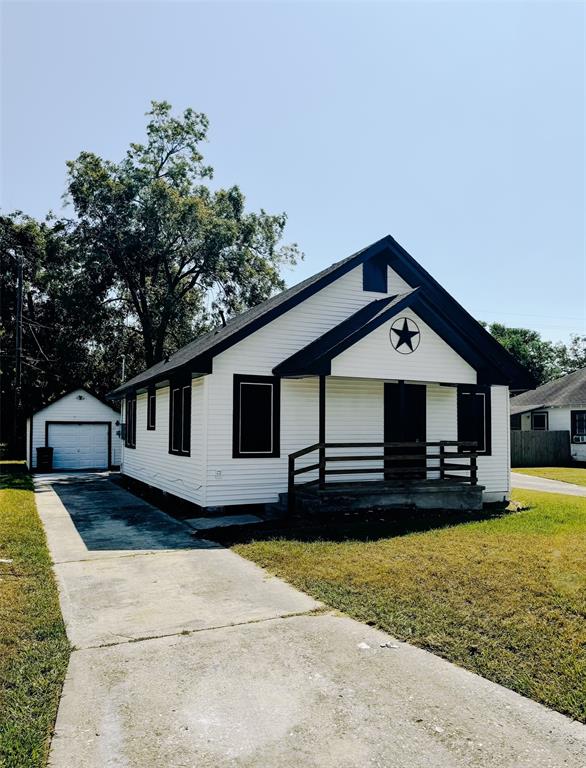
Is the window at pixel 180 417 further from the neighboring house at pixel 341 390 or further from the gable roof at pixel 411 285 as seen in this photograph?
the gable roof at pixel 411 285

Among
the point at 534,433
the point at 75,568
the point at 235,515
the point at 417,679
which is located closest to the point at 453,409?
the point at 235,515

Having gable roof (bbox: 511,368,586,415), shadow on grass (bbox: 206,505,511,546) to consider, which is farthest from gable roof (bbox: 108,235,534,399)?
gable roof (bbox: 511,368,586,415)

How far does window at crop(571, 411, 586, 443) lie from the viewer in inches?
1131

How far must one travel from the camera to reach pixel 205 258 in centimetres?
2888

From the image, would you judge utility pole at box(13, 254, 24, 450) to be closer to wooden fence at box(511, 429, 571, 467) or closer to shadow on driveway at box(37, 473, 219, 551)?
shadow on driveway at box(37, 473, 219, 551)

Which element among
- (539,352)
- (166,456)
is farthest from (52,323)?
(539,352)

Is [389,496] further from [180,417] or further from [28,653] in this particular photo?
[28,653]

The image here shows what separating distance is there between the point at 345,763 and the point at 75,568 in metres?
5.42

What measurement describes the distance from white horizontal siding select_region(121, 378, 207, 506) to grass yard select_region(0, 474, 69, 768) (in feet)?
12.7

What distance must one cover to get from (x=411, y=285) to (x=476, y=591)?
9.43 m

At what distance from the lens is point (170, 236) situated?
28.2 meters

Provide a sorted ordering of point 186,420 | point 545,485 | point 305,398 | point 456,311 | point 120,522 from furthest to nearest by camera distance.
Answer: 1. point 545,485
2. point 456,311
3. point 186,420
4. point 305,398
5. point 120,522

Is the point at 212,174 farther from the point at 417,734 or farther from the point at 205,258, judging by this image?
the point at 417,734

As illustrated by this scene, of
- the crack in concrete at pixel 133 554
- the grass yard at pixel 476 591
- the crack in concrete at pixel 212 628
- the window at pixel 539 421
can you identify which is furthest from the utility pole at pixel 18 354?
the window at pixel 539 421
